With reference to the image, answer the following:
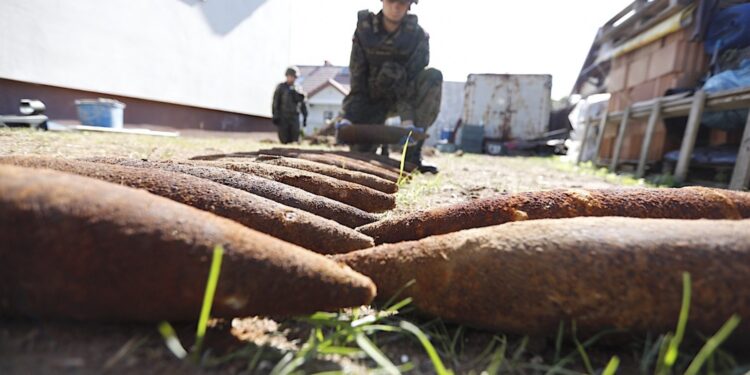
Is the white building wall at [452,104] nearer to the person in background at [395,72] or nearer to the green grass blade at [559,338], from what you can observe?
the person in background at [395,72]

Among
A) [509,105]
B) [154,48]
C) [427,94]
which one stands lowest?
[427,94]

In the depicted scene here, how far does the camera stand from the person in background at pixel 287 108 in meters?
9.56

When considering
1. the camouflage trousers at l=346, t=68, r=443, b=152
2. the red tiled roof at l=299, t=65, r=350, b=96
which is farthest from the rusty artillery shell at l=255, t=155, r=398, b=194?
the red tiled roof at l=299, t=65, r=350, b=96

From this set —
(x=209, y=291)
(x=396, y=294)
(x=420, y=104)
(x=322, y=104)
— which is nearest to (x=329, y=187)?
(x=396, y=294)

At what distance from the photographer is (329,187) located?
1.72 m

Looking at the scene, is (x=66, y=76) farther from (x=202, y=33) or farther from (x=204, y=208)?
(x=204, y=208)

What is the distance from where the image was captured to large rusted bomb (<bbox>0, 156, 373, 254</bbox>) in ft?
3.37

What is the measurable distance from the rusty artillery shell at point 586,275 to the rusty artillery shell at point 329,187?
89 cm

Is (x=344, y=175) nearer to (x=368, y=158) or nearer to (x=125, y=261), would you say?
(x=368, y=158)

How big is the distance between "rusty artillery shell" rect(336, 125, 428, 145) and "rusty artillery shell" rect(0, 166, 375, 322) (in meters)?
3.48

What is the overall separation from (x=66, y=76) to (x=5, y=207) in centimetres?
808

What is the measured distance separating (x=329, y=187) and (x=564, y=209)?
993mm

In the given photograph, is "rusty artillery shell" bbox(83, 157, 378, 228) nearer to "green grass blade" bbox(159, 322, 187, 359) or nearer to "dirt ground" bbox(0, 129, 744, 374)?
"dirt ground" bbox(0, 129, 744, 374)

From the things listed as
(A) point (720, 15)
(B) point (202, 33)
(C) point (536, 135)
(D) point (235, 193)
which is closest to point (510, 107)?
(C) point (536, 135)
